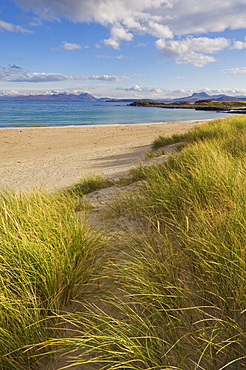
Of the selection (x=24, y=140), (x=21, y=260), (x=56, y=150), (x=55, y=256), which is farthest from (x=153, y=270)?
(x=24, y=140)

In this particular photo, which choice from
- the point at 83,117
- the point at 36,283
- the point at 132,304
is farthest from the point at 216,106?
the point at 36,283

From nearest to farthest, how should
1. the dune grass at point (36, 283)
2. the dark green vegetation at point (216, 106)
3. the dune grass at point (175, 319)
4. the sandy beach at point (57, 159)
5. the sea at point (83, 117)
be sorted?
the dune grass at point (175, 319) → the dune grass at point (36, 283) → the sandy beach at point (57, 159) → the sea at point (83, 117) → the dark green vegetation at point (216, 106)

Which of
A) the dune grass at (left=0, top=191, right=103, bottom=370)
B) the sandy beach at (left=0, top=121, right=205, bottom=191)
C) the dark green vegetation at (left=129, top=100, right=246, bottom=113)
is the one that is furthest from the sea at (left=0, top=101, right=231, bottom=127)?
the dune grass at (left=0, top=191, right=103, bottom=370)

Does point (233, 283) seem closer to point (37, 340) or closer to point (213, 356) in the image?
point (213, 356)

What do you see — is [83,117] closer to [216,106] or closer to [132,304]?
[132,304]

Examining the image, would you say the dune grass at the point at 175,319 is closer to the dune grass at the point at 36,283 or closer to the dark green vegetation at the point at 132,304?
the dark green vegetation at the point at 132,304

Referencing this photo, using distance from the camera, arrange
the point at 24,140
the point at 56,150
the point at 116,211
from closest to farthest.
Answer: the point at 116,211 < the point at 56,150 < the point at 24,140

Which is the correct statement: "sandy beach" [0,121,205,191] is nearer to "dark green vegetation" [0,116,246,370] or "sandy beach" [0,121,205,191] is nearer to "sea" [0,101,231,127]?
"dark green vegetation" [0,116,246,370]

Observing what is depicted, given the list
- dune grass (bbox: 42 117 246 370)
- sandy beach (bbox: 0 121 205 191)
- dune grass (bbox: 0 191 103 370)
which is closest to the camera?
dune grass (bbox: 42 117 246 370)

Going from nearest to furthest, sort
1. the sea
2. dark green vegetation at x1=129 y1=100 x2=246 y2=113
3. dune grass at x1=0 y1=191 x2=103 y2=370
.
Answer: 1. dune grass at x1=0 y1=191 x2=103 y2=370
2. the sea
3. dark green vegetation at x1=129 y1=100 x2=246 y2=113

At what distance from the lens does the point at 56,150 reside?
1284 centimetres

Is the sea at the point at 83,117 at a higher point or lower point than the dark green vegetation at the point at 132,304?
higher

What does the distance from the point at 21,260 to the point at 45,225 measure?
1.47ft

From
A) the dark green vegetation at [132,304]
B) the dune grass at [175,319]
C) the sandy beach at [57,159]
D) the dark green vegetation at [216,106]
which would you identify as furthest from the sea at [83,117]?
the dune grass at [175,319]
